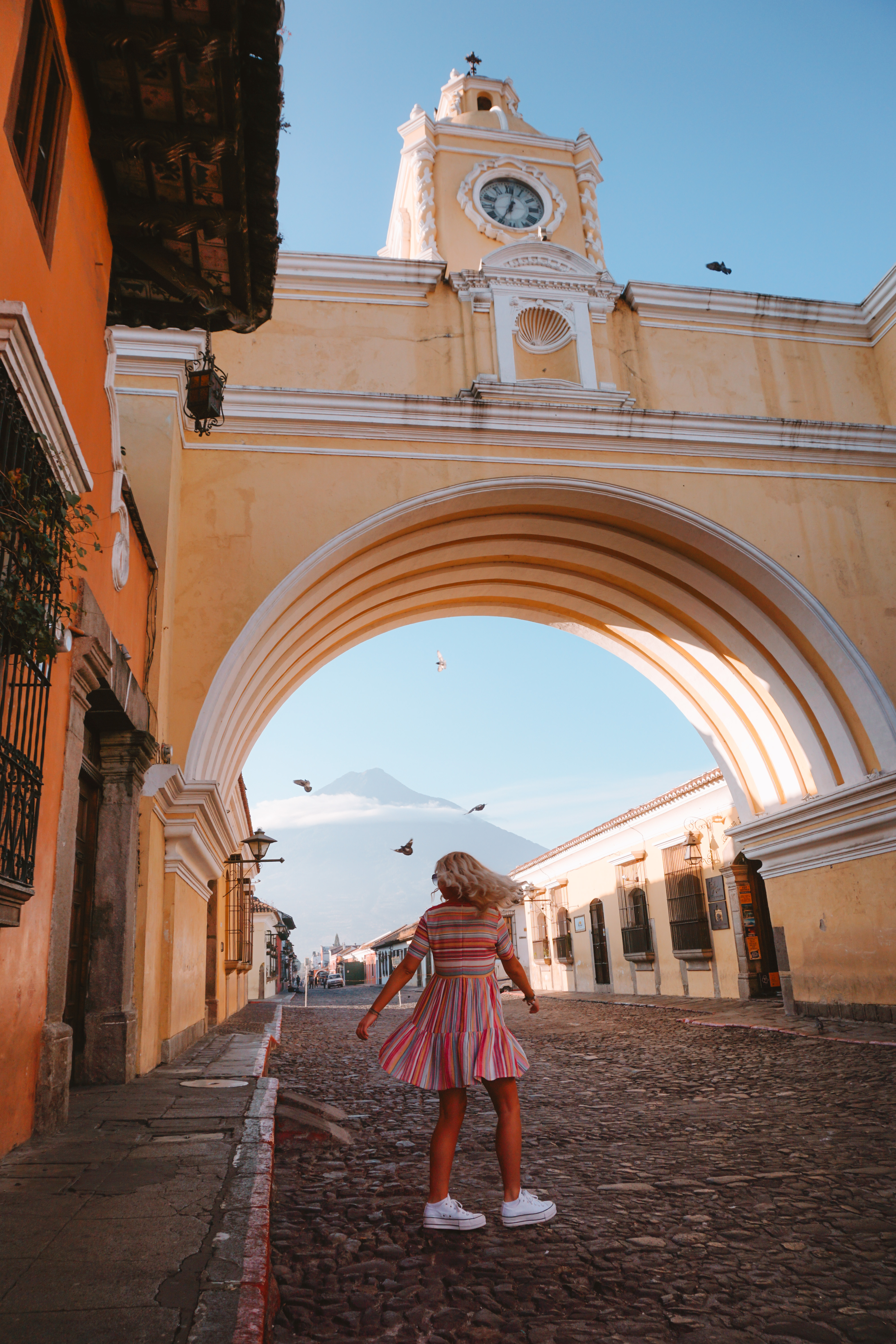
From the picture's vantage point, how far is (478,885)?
3.06 meters

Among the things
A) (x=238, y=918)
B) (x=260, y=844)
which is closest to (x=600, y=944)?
(x=238, y=918)

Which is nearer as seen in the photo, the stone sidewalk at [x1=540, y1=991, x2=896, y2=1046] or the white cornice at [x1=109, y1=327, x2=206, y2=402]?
the white cornice at [x1=109, y1=327, x2=206, y2=402]

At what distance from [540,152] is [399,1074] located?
1233cm

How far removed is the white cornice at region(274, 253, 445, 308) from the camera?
1003 centimetres

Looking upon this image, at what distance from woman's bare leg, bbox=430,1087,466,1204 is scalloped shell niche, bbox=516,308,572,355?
351 inches

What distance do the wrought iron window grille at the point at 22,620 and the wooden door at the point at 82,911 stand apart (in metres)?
1.99

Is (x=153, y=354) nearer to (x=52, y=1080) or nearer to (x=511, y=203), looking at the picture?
(x=511, y=203)

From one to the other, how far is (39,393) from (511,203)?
9886 millimetres

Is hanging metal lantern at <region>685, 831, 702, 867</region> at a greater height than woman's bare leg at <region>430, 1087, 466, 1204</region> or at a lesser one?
greater

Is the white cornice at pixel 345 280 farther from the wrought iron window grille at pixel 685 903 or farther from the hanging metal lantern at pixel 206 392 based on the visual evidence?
the wrought iron window grille at pixel 685 903

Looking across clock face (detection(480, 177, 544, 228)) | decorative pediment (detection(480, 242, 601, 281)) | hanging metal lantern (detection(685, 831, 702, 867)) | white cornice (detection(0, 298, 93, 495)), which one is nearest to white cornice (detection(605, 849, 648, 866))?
hanging metal lantern (detection(685, 831, 702, 867))

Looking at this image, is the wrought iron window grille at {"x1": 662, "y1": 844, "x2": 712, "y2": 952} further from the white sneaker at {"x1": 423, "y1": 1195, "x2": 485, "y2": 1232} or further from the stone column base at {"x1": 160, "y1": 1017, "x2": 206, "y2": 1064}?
the white sneaker at {"x1": 423, "y1": 1195, "x2": 485, "y2": 1232}

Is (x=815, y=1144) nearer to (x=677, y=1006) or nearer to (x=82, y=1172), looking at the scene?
(x=82, y=1172)

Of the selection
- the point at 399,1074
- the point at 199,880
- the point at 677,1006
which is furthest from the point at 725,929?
the point at 399,1074
